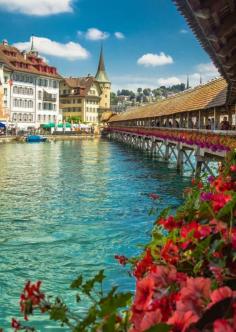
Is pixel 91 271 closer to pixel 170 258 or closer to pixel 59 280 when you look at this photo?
pixel 59 280

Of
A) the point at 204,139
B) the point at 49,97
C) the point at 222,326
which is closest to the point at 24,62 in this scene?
the point at 49,97

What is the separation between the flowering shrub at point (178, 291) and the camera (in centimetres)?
195

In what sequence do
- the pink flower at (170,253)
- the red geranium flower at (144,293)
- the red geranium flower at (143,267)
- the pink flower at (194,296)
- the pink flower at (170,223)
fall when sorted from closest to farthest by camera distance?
the pink flower at (194,296), the red geranium flower at (144,293), the pink flower at (170,253), the red geranium flower at (143,267), the pink flower at (170,223)

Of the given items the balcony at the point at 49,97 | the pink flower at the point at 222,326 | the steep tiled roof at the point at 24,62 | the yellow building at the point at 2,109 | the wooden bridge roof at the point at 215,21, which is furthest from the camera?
the balcony at the point at 49,97

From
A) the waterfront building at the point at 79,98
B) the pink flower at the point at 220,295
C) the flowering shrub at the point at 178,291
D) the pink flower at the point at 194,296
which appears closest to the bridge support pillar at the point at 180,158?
the flowering shrub at the point at 178,291

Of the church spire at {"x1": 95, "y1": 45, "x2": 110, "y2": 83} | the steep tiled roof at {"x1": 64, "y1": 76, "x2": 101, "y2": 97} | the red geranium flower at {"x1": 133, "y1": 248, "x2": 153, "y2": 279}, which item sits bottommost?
the red geranium flower at {"x1": 133, "y1": 248, "x2": 153, "y2": 279}

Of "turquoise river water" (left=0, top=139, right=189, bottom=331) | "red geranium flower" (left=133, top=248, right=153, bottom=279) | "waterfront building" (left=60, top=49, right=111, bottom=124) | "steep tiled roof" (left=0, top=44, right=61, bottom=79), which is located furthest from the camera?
"waterfront building" (left=60, top=49, right=111, bottom=124)

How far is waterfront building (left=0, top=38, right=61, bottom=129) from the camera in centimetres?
9550

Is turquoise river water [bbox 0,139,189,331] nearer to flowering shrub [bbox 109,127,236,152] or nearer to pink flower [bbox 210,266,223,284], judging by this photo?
flowering shrub [bbox 109,127,236,152]

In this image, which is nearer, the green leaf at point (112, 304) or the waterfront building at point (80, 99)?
the green leaf at point (112, 304)

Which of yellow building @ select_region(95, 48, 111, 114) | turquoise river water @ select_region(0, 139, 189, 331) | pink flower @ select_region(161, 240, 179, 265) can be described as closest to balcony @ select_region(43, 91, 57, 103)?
yellow building @ select_region(95, 48, 111, 114)

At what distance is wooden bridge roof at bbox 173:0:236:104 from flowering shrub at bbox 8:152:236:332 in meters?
4.15

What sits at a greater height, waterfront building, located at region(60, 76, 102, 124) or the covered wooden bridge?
waterfront building, located at region(60, 76, 102, 124)

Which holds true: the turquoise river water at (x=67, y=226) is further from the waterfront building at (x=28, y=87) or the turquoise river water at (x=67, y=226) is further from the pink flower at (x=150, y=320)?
the waterfront building at (x=28, y=87)
